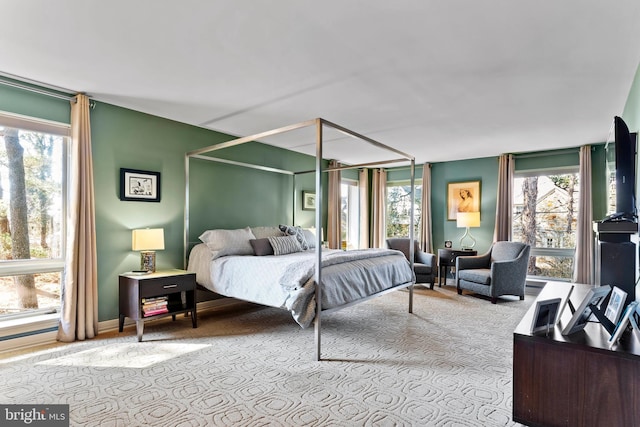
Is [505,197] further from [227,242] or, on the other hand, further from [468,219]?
[227,242]

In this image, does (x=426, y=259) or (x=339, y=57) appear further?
(x=426, y=259)

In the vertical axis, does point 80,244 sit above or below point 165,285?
above

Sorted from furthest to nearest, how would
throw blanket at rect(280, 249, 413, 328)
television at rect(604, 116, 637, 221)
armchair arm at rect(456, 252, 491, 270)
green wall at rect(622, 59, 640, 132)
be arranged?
armchair arm at rect(456, 252, 491, 270) < throw blanket at rect(280, 249, 413, 328) < green wall at rect(622, 59, 640, 132) < television at rect(604, 116, 637, 221)

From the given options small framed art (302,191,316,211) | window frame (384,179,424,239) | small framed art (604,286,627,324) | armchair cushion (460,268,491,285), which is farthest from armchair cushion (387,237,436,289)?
small framed art (604,286,627,324)

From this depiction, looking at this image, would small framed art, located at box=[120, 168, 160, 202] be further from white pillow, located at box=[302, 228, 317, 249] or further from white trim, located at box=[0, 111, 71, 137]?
white pillow, located at box=[302, 228, 317, 249]

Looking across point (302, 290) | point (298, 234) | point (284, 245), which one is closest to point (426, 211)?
point (298, 234)

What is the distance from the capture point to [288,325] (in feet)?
13.2

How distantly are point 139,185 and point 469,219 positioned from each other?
18.0 ft

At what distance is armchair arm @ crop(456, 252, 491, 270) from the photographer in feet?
19.1

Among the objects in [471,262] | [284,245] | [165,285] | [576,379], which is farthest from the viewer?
[471,262]

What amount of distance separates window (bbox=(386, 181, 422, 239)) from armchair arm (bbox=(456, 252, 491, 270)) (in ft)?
6.26

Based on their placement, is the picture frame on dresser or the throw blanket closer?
the picture frame on dresser

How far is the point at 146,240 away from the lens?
379 cm

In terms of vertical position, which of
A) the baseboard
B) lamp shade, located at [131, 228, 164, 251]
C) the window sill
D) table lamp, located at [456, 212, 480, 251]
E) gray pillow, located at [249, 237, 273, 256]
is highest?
table lamp, located at [456, 212, 480, 251]
